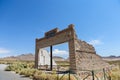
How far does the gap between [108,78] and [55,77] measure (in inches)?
163

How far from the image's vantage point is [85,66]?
1578 centimetres

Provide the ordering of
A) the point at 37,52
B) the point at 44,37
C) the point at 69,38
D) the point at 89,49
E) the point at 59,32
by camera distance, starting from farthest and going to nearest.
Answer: the point at 37,52, the point at 44,37, the point at 89,49, the point at 59,32, the point at 69,38

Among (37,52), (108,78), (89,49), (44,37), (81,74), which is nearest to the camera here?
(108,78)

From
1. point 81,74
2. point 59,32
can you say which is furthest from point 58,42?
point 81,74

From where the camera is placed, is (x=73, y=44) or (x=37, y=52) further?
(x=37, y=52)

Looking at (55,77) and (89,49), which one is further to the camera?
(89,49)

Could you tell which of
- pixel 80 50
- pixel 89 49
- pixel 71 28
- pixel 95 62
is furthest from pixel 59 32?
pixel 95 62

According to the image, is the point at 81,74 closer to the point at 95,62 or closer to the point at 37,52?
the point at 95,62

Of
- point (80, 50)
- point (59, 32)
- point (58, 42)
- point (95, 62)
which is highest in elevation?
point (59, 32)

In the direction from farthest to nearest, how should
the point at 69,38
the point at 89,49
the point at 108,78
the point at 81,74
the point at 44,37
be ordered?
the point at 44,37, the point at 89,49, the point at 69,38, the point at 81,74, the point at 108,78

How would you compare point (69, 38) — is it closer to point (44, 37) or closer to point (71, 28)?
point (71, 28)

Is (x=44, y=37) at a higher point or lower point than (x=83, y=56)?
higher

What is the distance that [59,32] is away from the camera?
17.5 metres

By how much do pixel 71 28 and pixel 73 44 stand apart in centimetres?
180
